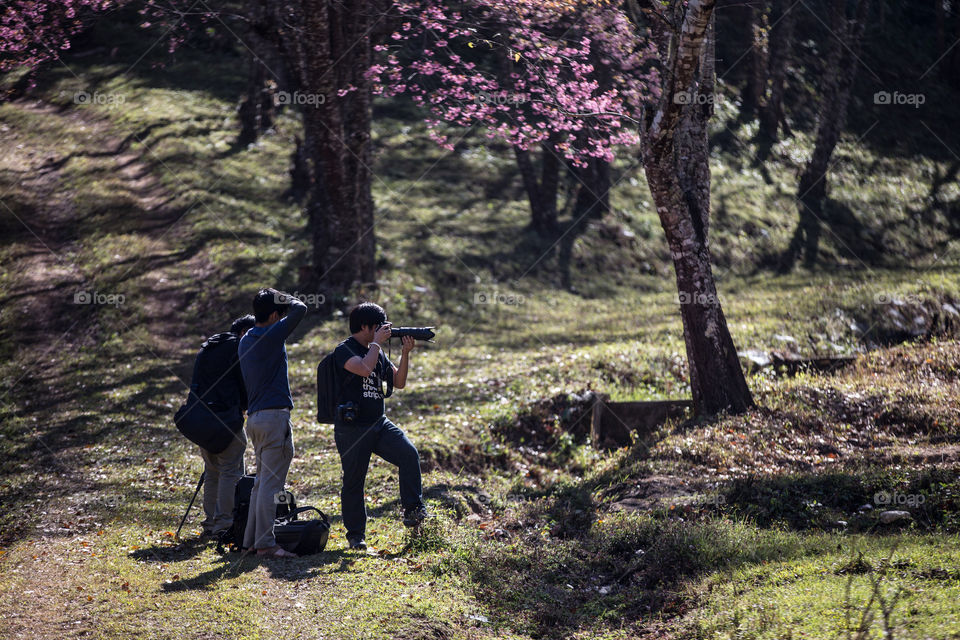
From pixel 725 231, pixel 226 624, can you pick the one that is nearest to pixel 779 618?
pixel 226 624

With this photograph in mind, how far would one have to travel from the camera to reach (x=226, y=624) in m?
5.20

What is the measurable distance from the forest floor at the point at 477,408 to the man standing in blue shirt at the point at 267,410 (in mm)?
297

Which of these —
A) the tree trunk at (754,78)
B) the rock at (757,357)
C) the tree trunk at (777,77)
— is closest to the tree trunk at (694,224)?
the rock at (757,357)

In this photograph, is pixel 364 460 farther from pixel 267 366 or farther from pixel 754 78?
pixel 754 78

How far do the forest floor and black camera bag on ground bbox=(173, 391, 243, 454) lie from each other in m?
1.03

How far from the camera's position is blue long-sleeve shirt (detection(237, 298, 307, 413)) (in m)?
6.44

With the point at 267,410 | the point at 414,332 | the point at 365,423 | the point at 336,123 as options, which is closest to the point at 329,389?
the point at 365,423

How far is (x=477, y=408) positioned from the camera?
11.6 m

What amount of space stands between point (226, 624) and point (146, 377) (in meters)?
9.22

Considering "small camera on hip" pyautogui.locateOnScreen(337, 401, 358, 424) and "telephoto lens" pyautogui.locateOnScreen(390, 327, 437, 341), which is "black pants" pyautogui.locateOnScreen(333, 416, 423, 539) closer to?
"small camera on hip" pyautogui.locateOnScreen(337, 401, 358, 424)

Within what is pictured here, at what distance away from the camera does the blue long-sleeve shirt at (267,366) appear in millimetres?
6441

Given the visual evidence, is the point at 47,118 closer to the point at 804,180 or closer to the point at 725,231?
the point at 725,231

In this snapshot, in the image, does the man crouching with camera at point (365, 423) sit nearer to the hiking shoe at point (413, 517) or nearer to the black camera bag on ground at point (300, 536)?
the hiking shoe at point (413, 517)

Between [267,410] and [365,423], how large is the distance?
87cm
